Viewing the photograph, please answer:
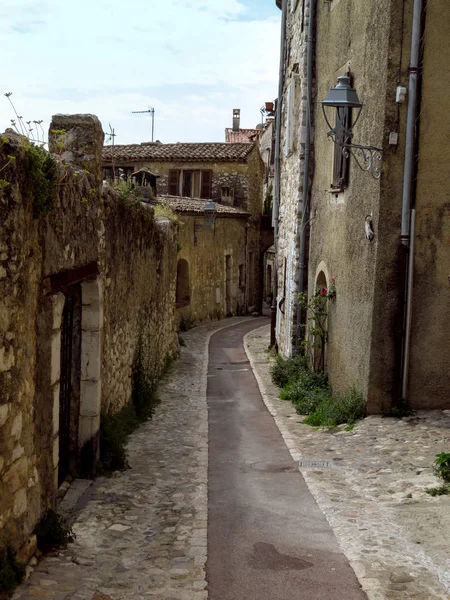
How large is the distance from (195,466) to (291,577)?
10.0 ft

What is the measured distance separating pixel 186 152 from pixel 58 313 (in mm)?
24540

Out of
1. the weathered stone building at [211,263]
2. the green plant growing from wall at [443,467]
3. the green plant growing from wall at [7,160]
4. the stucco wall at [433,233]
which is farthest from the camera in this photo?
the weathered stone building at [211,263]

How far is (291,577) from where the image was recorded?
4996 mm

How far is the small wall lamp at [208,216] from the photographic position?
71.6 feet

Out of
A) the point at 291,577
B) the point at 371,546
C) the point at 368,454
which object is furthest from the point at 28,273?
the point at 368,454

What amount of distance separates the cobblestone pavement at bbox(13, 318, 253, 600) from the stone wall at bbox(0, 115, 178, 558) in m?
0.37

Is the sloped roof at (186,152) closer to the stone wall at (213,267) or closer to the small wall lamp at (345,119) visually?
the stone wall at (213,267)

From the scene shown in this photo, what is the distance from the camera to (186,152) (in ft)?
96.5

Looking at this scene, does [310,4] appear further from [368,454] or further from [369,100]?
[368,454]

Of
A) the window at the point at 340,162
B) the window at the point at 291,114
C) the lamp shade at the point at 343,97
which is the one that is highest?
the window at the point at 291,114

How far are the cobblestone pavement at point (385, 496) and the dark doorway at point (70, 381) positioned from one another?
96.9 inches

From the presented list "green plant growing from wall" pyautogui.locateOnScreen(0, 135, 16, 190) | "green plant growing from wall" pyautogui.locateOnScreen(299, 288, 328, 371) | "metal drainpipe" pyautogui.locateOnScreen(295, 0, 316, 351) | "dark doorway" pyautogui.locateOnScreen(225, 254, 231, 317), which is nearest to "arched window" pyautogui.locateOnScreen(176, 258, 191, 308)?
"dark doorway" pyautogui.locateOnScreen(225, 254, 231, 317)

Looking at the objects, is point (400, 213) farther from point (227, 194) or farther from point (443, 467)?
point (227, 194)

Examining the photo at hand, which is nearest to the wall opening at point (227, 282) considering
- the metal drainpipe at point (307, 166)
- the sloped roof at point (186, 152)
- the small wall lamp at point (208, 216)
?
the small wall lamp at point (208, 216)
